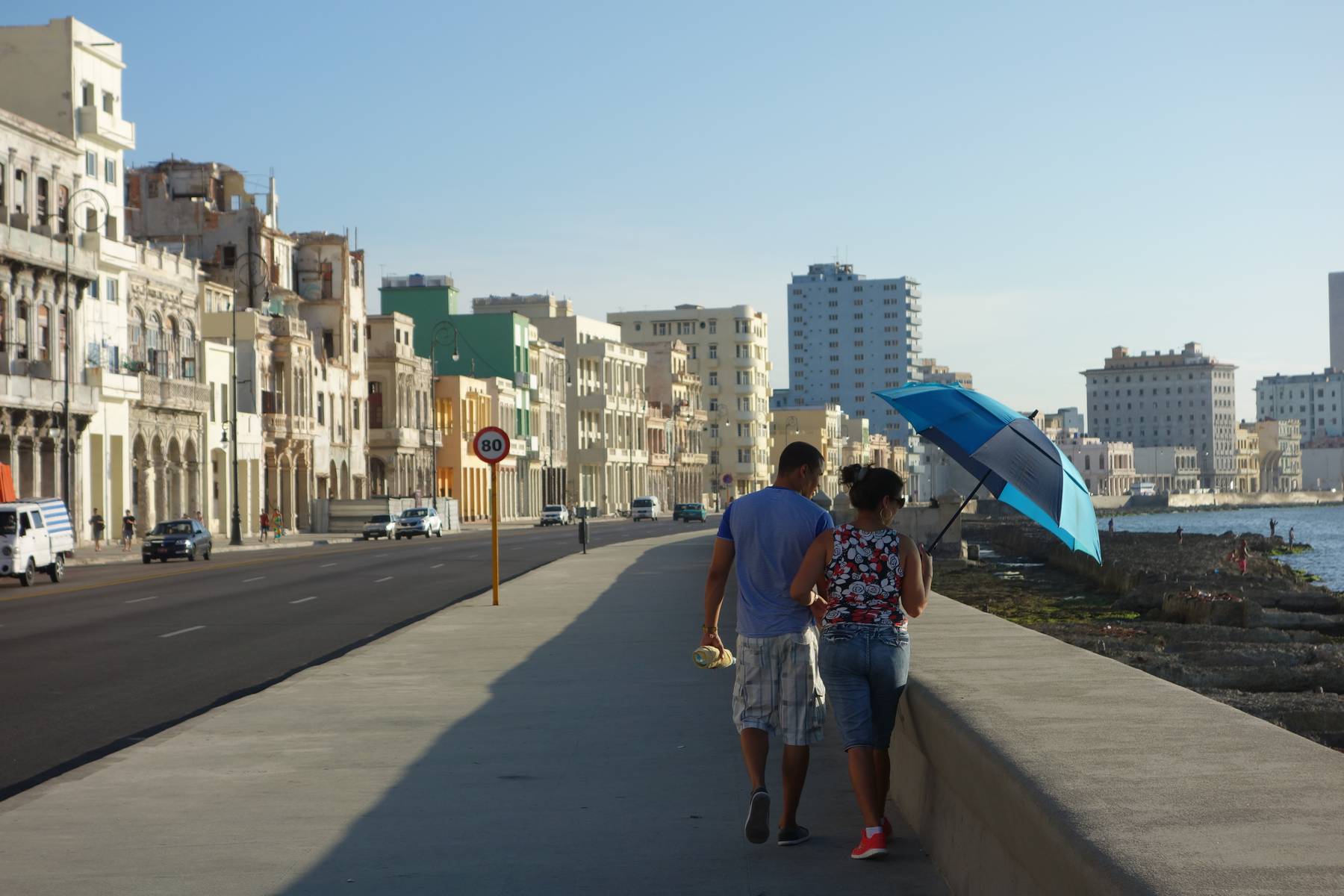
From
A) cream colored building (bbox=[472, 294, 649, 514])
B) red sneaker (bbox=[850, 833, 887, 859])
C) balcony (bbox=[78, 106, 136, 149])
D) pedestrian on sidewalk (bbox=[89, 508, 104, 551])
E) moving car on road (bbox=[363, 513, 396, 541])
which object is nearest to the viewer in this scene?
red sneaker (bbox=[850, 833, 887, 859])

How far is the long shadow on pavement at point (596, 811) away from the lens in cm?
Answer: 736

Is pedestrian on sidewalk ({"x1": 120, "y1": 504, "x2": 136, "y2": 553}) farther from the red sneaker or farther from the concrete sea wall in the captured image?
the red sneaker

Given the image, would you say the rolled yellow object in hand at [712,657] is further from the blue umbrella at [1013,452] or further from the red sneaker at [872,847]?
the blue umbrella at [1013,452]

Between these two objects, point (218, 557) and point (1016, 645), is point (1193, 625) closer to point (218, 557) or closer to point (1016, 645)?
point (1016, 645)

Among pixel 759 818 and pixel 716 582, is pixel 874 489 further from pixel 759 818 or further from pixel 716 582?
pixel 759 818

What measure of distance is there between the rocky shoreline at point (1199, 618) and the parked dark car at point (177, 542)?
879 inches

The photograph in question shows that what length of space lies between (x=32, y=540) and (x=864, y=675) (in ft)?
107

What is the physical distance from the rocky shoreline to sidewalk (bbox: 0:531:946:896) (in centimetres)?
558

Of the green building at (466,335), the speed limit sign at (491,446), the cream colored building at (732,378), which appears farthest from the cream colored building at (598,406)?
the speed limit sign at (491,446)

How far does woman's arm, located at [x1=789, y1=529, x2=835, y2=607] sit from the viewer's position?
25.3ft

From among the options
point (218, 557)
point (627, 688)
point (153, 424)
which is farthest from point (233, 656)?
point (153, 424)

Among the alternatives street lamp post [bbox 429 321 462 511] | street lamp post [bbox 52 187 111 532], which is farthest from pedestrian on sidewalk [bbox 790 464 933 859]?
street lamp post [bbox 429 321 462 511]

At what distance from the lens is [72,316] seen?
63.5 meters

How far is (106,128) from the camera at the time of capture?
2653 inches
